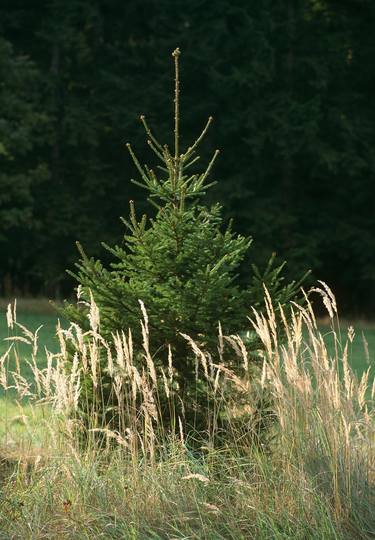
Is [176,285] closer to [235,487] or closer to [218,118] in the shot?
[235,487]

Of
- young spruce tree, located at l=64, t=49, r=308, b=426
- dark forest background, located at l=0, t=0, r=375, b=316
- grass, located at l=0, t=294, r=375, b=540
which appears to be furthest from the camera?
dark forest background, located at l=0, t=0, r=375, b=316

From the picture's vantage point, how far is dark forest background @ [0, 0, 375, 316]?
26875 millimetres

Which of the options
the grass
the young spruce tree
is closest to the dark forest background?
the young spruce tree

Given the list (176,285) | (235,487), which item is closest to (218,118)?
(176,285)

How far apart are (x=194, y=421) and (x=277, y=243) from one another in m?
20.8

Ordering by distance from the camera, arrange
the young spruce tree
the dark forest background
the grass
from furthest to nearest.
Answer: the dark forest background < the young spruce tree < the grass

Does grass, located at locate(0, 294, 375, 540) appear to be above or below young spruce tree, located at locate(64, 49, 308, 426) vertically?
below

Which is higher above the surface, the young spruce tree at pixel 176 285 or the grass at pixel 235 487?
the young spruce tree at pixel 176 285

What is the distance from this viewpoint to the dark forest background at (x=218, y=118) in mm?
26875

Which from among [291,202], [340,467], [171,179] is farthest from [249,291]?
[291,202]

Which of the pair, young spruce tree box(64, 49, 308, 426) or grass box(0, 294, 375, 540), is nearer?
grass box(0, 294, 375, 540)

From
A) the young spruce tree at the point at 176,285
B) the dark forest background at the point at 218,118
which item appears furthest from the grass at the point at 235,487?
the dark forest background at the point at 218,118

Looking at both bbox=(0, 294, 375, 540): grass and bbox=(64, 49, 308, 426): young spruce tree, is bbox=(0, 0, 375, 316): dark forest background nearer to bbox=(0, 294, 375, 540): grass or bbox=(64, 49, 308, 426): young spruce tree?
bbox=(64, 49, 308, 426): young spruce tree

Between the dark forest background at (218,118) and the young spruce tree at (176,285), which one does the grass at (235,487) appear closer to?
the young spruce tree at (176,285)
